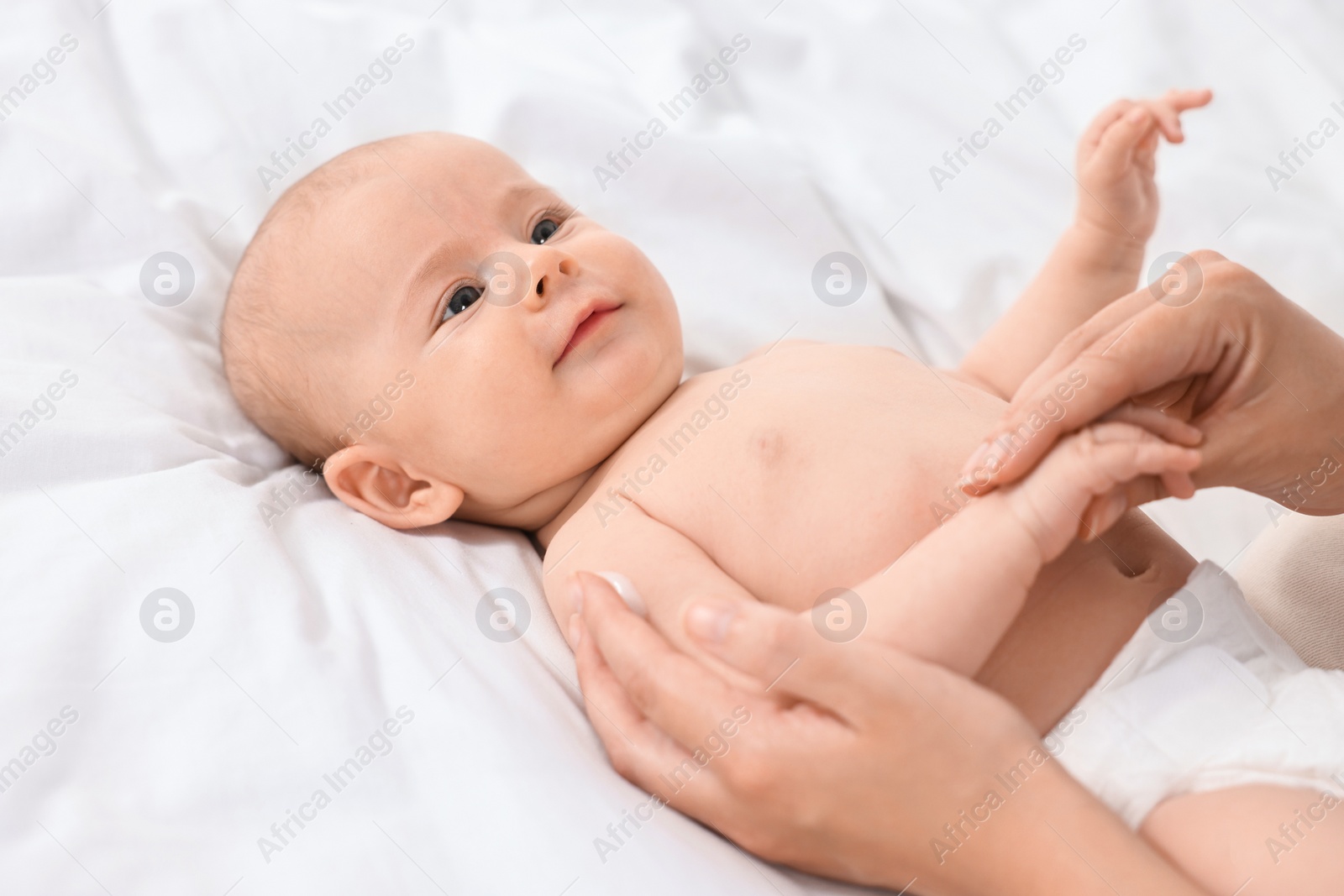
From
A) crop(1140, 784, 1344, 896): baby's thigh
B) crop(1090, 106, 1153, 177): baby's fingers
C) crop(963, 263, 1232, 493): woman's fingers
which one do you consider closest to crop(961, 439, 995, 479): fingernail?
crop(963, 263, 1232, 493): woman's fingers

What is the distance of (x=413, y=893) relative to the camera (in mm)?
911

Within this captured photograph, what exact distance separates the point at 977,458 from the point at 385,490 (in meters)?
0.82

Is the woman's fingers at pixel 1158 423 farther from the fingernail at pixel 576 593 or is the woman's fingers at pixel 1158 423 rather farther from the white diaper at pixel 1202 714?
the fingernail at pixel 576 593

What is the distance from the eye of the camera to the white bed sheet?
3.16 ft

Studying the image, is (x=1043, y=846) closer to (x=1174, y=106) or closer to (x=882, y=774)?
(x=882, y=774)

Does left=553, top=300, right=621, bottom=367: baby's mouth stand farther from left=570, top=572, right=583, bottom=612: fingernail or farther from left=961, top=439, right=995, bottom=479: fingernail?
left=961, top=439, right=995, bottom=479: fingernail

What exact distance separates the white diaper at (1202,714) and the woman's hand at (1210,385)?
0.52 feet

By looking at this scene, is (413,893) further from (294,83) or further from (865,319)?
(294,83)

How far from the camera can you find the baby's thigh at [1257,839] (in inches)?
37.1

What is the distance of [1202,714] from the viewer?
1.09 meters

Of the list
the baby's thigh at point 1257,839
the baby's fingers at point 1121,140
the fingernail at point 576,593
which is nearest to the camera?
the baby's thigh at point 1257,839

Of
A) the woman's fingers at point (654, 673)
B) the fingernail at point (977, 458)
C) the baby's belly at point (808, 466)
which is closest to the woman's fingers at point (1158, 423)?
the fingernail at point (977, 458)

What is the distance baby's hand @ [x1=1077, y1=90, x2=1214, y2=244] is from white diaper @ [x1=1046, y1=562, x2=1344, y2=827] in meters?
0.56

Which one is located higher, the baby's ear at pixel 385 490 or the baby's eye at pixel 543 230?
the baby's eye at pixel 543 230
